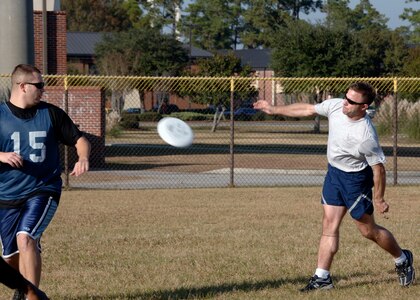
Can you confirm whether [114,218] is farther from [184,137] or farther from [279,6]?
[279,6]

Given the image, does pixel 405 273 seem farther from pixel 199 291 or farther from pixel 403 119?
pixel 403 119

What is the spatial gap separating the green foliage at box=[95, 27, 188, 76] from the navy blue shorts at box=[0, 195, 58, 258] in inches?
2462

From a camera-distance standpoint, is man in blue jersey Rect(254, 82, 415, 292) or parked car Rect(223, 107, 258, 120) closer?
man in blue jersey Rect(254, 82, 415, 292)

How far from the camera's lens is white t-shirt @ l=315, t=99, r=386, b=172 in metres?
8.04

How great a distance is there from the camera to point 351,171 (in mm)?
8242

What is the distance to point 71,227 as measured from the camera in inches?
503

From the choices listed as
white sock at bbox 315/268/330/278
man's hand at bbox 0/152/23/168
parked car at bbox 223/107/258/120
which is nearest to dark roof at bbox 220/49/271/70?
parked car at bbox 223/107/258/120

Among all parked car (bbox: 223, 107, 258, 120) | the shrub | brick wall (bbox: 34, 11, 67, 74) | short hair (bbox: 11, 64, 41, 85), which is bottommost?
parked car (bbox: 223, 107, 258, 120)

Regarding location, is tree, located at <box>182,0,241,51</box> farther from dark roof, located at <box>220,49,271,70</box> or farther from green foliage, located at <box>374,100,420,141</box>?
green foliage, located at <box>374,100,420,141</box>

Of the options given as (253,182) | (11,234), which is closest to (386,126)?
(253,182)

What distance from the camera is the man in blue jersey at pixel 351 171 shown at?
802 cm

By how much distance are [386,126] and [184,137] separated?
31640 mm

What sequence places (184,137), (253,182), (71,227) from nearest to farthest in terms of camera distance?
(184,137) < (71,227) < (253,182)

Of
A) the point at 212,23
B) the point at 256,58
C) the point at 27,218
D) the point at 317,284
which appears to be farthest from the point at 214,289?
the point at 212,23
